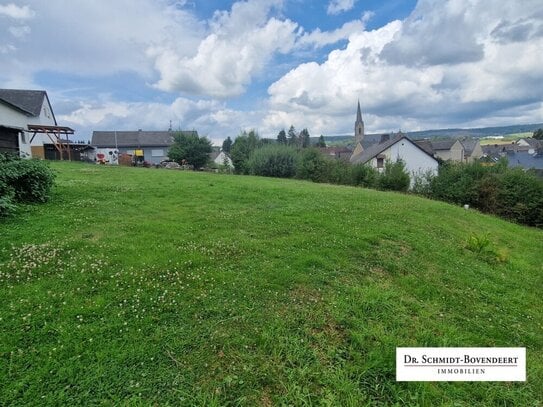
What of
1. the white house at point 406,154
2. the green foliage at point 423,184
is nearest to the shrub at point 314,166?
the green foliage at point 423,184

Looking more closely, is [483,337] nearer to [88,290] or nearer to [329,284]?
[329,284]

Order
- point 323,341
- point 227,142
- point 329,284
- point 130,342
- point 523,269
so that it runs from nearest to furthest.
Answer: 1. point 130,342
2. point 323,341
3. point 329,284
4. point 523,269
5. point 227,142

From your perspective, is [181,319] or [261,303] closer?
[181,319]

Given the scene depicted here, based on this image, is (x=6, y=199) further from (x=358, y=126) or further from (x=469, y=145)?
(x=358, y=126)

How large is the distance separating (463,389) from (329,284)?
74.2 inches

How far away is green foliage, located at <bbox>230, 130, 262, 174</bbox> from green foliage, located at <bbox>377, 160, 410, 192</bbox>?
16.5 meters

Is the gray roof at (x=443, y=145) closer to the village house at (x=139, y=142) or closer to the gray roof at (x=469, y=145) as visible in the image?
the gray roof at (x=469, y=145)

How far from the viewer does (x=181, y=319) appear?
3277mm

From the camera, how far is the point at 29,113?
2645 cm

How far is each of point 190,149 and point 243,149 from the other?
7303mm

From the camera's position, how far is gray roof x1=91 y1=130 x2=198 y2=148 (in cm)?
6071

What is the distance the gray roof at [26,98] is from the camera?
103ft

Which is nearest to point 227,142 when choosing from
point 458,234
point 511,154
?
point 511,154

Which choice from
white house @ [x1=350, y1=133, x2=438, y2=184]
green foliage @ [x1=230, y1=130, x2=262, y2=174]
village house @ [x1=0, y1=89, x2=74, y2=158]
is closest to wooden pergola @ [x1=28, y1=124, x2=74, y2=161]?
village house @ [x1=0, y1=89, x2=74, y2=158]
